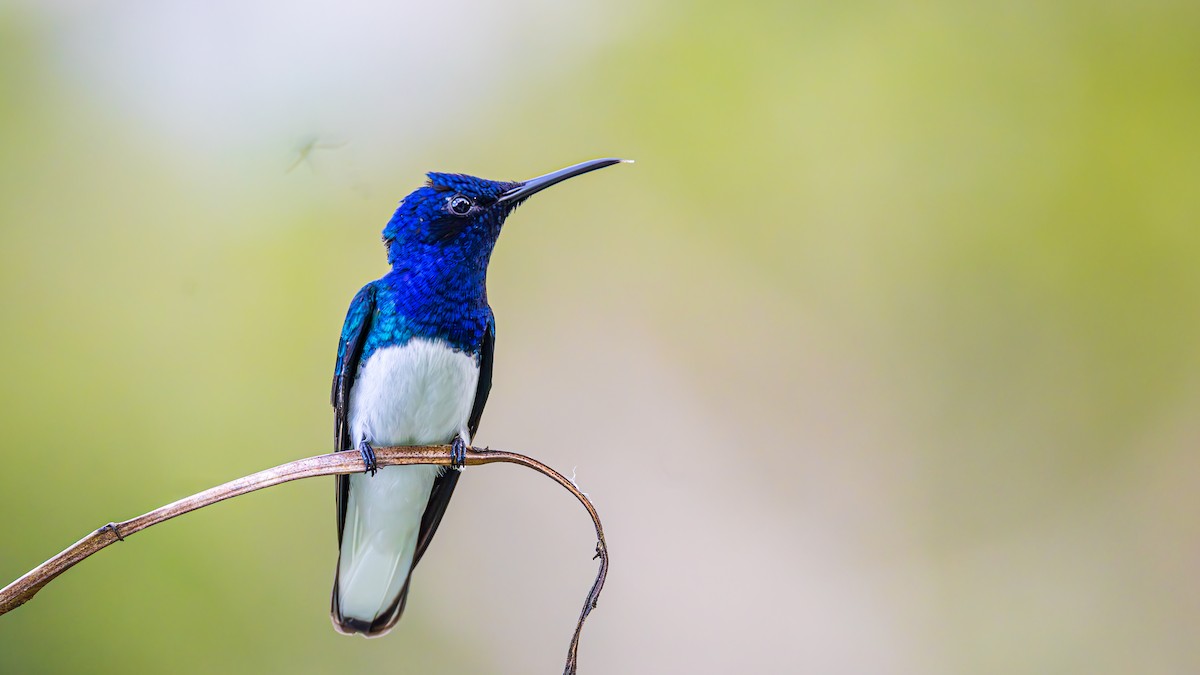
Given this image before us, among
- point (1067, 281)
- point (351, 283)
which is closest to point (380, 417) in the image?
point (351, 283)

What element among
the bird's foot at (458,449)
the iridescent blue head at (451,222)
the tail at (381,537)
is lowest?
the tail at (381,537)

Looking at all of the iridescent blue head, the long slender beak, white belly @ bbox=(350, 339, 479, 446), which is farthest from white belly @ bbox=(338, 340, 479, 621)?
the long slender beak

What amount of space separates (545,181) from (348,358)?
0.44m

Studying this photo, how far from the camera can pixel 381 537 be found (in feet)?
5.26

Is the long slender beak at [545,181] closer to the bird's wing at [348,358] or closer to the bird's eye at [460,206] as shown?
the bird's eye at [460,206]

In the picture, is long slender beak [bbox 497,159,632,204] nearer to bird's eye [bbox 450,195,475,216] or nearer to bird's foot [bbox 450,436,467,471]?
bird's eye [bbox 450,195,475,216]

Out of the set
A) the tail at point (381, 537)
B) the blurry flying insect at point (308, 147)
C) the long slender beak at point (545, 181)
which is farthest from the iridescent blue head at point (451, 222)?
the blurry flying insect at point (308, 147)

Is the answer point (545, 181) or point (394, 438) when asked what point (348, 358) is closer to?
point (394, 438)

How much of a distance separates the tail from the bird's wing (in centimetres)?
11

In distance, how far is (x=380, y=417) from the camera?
1430 millimetres

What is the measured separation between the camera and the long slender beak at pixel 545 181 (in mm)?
1226

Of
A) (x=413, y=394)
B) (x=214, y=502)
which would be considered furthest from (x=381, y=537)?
(x=214, y=502)

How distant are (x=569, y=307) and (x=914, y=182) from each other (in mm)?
1081

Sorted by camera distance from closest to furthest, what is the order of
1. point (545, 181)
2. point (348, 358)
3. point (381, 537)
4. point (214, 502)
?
1. point (214, 502)
2. point (545, 181)
3. point (348, 358)
4. point (381, 537)
